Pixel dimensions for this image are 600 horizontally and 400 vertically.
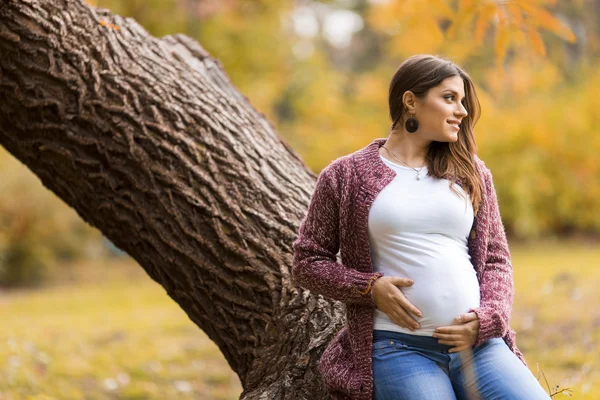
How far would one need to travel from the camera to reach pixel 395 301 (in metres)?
2.10

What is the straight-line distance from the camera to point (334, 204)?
225cm

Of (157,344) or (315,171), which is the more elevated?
(315,171)

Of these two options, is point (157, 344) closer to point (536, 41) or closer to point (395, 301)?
point (536, 41)

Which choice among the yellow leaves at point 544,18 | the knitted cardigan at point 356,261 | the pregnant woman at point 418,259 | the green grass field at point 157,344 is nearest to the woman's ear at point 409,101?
the pregnant woman at point 418,259

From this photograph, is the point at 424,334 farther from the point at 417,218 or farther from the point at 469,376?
the point at 417,218

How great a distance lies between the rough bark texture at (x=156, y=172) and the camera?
9.31 ft

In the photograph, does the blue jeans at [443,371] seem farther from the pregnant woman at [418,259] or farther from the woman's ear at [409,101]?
the woman's ear at [409,101]

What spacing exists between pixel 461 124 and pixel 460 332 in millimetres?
633

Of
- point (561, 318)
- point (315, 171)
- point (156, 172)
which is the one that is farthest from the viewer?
point (315, 171)

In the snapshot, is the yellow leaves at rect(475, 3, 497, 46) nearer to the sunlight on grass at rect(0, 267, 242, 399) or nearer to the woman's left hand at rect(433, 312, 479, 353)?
the woman's left hand at rect(433, 312, 479, 353)

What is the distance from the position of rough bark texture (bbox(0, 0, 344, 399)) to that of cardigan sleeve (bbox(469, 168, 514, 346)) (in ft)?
2.26

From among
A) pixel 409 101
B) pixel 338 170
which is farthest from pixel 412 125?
pixel 338 170

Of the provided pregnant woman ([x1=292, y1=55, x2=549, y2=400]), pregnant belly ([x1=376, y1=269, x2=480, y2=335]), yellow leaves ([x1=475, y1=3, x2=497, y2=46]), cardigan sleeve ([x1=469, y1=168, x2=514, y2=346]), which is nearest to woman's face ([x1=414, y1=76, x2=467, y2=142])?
pregnant woman ([x1=292, y1=55, x2=549, y2=400])

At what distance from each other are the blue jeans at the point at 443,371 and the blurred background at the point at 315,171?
7.69ft
